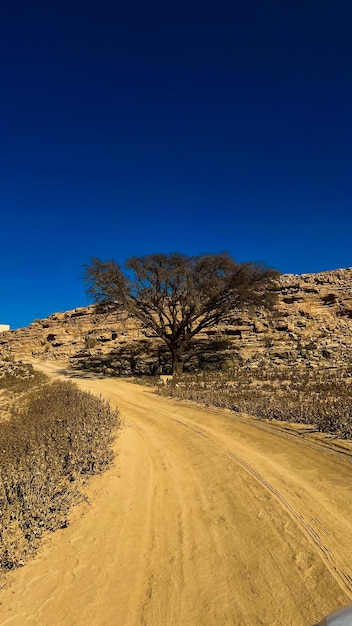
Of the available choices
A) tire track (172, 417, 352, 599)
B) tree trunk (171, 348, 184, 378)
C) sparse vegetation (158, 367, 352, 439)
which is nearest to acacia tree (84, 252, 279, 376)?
tree trunk (171, 348, 184, 378)

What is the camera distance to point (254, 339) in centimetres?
3212

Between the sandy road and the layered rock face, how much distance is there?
17.8 m

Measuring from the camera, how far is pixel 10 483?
18.3ft

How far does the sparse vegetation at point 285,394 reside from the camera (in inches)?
381

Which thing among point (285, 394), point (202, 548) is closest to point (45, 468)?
point (202, 548)

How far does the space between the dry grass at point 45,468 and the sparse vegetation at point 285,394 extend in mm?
5011

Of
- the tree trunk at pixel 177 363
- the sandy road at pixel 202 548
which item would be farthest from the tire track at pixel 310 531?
the tree trunk at pixel 177 363

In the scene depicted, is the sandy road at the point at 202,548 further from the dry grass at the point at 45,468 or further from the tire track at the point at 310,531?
the dry grass at the point at 45,468

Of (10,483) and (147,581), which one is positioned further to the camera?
(10,483)

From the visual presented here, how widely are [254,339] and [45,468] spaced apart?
2752cm

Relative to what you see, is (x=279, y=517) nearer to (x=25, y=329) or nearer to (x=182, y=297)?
A: (x=182, y=297)

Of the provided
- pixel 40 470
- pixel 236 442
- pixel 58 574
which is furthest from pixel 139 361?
pixel 58 574

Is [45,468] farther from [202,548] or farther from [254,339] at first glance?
[254,339]

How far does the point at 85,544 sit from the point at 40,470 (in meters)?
1.96
